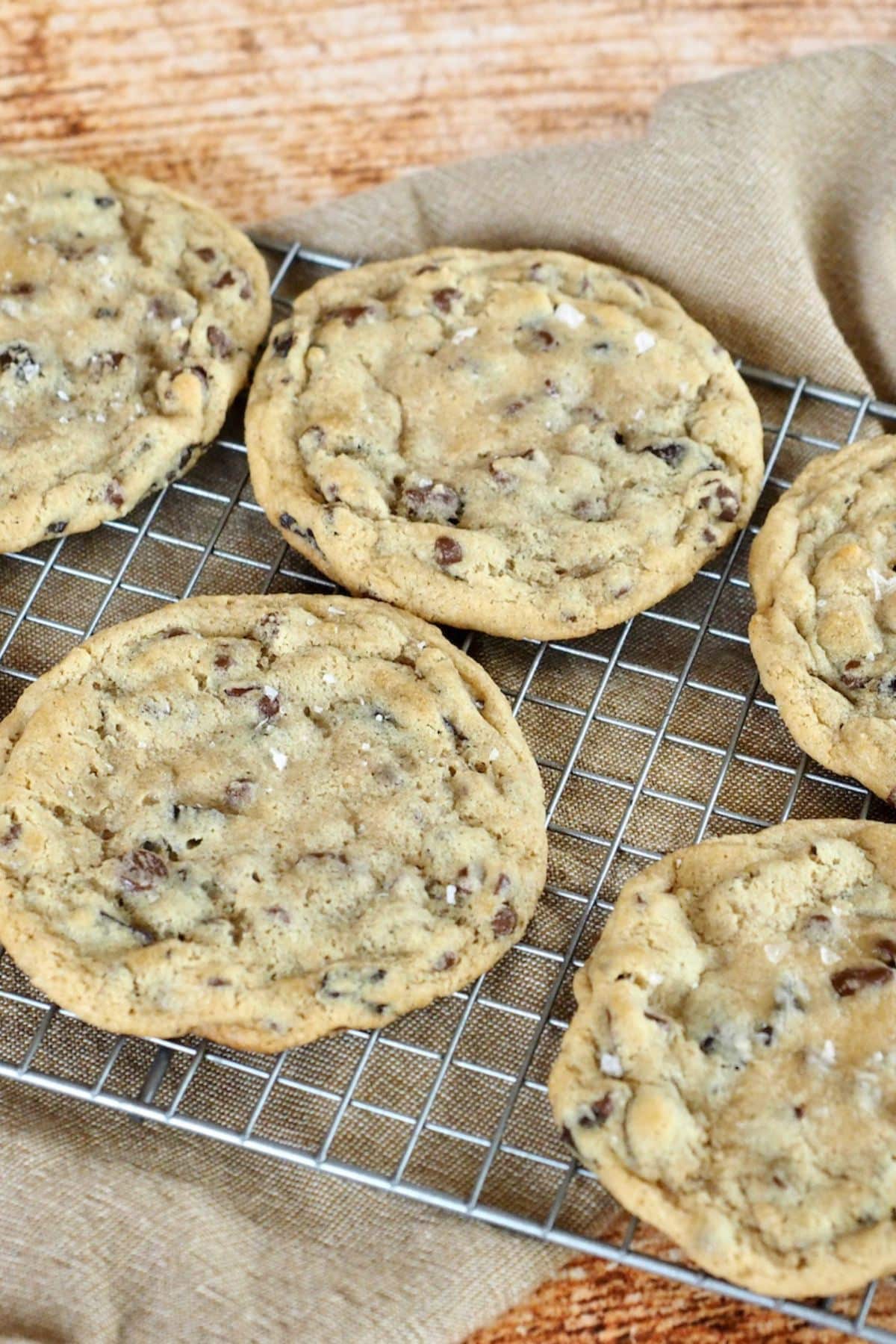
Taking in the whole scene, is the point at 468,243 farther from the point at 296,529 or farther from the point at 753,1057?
the point at 753,1057

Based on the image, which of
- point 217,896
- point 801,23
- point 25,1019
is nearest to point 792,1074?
point 217,896

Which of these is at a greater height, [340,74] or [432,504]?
[340,74]

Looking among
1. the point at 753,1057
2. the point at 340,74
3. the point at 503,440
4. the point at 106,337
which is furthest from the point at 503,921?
the point at 340,74

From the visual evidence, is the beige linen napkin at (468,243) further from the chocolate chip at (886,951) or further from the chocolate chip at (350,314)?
the chocolate chip at (886,951)

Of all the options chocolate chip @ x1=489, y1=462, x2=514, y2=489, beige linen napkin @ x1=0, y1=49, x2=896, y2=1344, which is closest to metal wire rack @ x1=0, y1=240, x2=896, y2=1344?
beige linen napkin @ x1=0, y1=49, x2=896, y2=1344

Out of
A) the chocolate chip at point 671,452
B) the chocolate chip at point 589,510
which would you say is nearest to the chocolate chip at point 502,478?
the chocolate chip at point 589,510

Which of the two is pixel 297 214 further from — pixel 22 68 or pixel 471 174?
pixel 22 68
